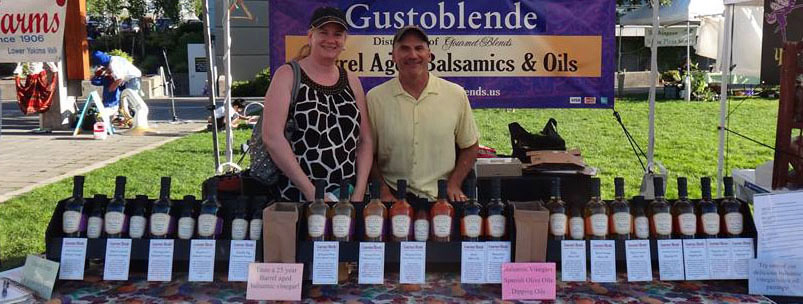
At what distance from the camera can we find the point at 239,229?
1.98 m

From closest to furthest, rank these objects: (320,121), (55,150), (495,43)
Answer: (320,121)
(495,43)
(55,150)

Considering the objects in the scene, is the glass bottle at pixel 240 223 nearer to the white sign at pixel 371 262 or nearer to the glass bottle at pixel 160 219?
the glass bottle at pixel 160 219

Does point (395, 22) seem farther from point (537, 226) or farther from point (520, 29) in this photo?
point (537, 226)

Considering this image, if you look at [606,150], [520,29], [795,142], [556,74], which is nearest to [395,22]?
[520,29]

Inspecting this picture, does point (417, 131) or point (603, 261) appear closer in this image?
point (603, 261)

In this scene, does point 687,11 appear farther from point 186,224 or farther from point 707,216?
point 186,224

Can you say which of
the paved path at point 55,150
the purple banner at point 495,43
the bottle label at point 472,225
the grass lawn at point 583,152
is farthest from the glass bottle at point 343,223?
the paved path at point 55,150

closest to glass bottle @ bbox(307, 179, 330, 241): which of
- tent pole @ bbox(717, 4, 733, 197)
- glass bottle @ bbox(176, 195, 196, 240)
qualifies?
glass bottle @ bbox(176, 195, 196, 240)

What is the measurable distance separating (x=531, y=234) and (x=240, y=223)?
81 centimetres

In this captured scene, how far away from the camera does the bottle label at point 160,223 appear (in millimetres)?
1991

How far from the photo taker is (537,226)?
1.91 metres

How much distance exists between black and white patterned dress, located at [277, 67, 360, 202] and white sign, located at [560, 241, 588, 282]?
897 millimetres

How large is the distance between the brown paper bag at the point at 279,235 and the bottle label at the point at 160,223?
11.6 inches

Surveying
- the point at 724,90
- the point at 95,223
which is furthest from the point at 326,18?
the point at 724,90
